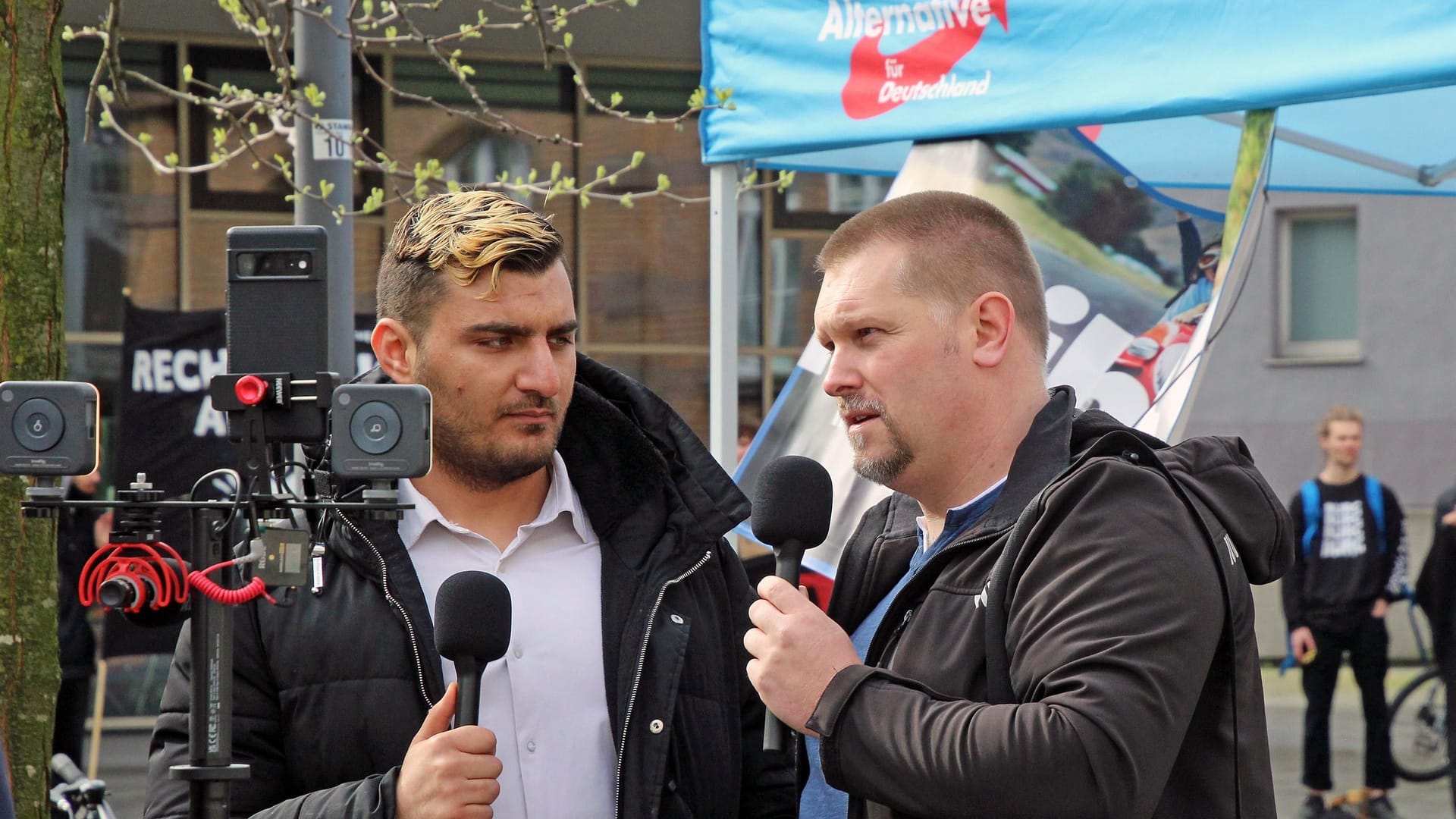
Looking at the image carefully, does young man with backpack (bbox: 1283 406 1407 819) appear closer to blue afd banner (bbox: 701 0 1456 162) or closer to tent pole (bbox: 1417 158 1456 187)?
tent pole (bbox: 1417 158 1456 187)

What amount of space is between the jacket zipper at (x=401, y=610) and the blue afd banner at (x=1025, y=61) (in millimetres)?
2215

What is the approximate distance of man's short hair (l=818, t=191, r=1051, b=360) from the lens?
2.50 m

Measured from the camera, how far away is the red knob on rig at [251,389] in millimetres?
2309

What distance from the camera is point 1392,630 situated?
16.0 m

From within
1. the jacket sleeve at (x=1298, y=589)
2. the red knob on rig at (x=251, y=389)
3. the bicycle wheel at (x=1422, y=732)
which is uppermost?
the red knob on rig at (x=251, y=389)

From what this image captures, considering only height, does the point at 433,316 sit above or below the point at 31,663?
above

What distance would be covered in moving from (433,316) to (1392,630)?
15169 millimetres

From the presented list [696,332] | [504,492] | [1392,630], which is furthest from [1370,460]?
[504,492]

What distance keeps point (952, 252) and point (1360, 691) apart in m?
7.31

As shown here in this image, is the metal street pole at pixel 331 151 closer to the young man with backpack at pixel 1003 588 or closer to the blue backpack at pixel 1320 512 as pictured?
the young man with backpack at pixel 1003 588

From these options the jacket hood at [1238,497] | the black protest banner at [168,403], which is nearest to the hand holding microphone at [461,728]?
the jacket hood at [1238,497]

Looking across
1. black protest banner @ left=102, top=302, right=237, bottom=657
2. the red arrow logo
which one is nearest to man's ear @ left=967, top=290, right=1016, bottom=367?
the red arrow logo

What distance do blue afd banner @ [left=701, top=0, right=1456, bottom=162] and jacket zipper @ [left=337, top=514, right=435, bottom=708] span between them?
2215 millimetres

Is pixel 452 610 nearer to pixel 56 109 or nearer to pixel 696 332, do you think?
pixel 56 109
